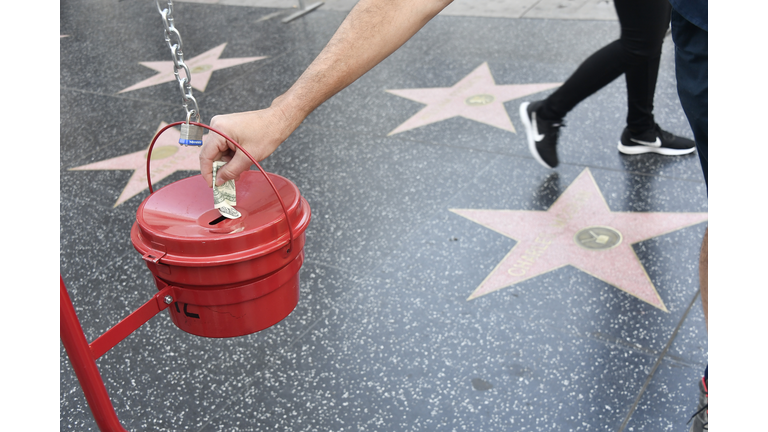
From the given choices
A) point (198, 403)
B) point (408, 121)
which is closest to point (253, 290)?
point (198, 403)

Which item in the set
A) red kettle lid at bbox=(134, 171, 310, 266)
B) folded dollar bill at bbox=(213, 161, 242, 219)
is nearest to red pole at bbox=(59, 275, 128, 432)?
red kettle lid at bbox=(134, 171, 310, 266)

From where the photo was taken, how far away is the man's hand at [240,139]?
129 cm

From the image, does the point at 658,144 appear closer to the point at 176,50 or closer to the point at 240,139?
the point at 240,139

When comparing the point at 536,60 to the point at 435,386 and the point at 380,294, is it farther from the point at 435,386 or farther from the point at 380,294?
the point at 435,386

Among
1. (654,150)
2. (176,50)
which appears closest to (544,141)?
(654,150)

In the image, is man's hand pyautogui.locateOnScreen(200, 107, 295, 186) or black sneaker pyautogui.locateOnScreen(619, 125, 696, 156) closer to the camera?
man's hand pyautogui.locateOnScreen(200, 107, 295, 186)

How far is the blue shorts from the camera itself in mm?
1230

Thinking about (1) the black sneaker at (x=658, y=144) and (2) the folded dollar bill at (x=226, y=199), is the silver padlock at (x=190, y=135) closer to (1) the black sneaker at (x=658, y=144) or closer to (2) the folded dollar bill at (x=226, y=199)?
(2) the folded dollar bill at (x=226, y=199)

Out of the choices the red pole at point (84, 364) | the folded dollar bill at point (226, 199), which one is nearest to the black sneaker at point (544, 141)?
the folded dollar bill at point (226, 199)

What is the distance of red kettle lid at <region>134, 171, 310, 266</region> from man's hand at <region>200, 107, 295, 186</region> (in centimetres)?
10

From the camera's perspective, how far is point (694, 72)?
1258 millimetres

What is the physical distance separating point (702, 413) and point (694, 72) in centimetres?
85

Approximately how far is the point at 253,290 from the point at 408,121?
2.30 meters

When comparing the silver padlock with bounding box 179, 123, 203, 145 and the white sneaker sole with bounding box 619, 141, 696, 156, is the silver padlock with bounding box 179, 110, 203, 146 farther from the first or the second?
the white sneaker sole with bounding box 619, 141, 696, 156
